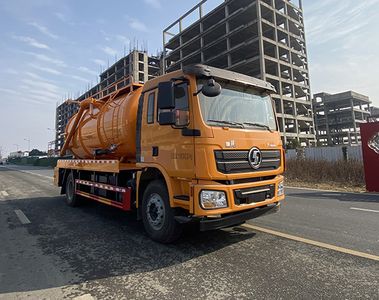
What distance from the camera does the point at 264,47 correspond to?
49.7 m

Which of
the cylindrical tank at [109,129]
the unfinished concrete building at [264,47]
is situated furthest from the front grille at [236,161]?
the unfinished concrete building at [264,47]

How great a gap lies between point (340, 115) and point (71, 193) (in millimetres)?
84620

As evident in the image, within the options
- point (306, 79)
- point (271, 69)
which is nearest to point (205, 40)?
point (271, 69)

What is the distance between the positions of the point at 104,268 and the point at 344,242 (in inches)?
149

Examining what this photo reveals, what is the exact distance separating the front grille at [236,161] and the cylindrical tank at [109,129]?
8.67 ft

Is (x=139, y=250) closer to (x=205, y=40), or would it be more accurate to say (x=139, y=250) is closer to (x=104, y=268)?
(x=104, y=268)

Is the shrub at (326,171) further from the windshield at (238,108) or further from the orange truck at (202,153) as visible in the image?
Answer: the orange truck at (202,153)

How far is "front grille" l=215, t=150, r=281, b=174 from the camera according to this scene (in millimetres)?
4184

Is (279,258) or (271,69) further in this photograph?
(271,69)

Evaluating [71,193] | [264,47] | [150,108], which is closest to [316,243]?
[150,108]

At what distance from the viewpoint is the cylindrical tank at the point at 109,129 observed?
6320 mm

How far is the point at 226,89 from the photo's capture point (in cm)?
479

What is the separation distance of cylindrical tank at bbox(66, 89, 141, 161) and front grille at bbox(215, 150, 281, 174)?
2644mm

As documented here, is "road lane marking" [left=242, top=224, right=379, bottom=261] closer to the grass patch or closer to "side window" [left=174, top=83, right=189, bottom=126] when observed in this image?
"side window" [left=174, top=83, right=189, bottom=126]
